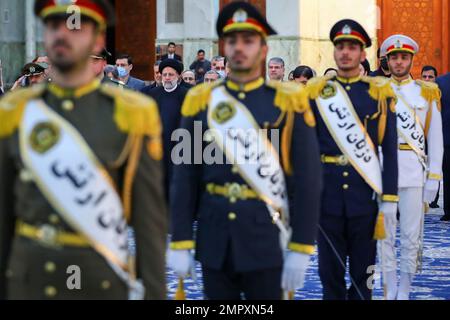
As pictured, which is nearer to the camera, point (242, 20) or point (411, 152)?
point (242, 20)

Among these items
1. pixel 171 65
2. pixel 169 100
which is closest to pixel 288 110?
pixel 169 100

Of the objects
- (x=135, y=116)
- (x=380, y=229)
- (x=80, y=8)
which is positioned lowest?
(x=380, y=229)

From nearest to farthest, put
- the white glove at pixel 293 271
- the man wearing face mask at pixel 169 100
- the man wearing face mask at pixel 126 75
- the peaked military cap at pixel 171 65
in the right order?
the white glove at pixel 293 271
the man wearing face mask at pixel 169 100
the peaked military cap at pixel 171 65
the man wearing face mask at pixel 126 75

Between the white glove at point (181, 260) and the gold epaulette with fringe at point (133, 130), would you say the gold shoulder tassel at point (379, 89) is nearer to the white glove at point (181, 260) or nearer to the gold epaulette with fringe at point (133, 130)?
the white glove at point (181, 260)

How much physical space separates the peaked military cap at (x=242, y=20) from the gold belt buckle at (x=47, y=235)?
1.81 meters

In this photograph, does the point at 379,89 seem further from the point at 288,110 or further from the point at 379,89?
the point at 288,110

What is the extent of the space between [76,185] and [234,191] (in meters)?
1.46

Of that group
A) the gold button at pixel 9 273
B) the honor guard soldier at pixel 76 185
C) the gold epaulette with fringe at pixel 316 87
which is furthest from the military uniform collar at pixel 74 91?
the gold epaulette with fringe at pixel 316 87

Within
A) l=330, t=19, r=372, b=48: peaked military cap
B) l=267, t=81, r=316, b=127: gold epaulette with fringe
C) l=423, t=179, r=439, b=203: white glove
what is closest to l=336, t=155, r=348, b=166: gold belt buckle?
l=330, t=19, r=372, b=48: peaked military cap

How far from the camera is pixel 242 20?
5.57 metres

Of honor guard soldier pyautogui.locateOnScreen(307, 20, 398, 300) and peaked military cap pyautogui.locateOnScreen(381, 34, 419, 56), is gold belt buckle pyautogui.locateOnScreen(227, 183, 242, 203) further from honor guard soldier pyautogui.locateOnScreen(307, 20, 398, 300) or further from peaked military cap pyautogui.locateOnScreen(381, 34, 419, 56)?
peaked military cap pyautogui.locateOnScreen(381, 34, 419, 56)

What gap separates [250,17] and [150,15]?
19.5 m

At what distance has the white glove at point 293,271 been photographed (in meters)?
5.34

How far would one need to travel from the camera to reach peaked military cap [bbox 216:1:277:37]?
219 inches
